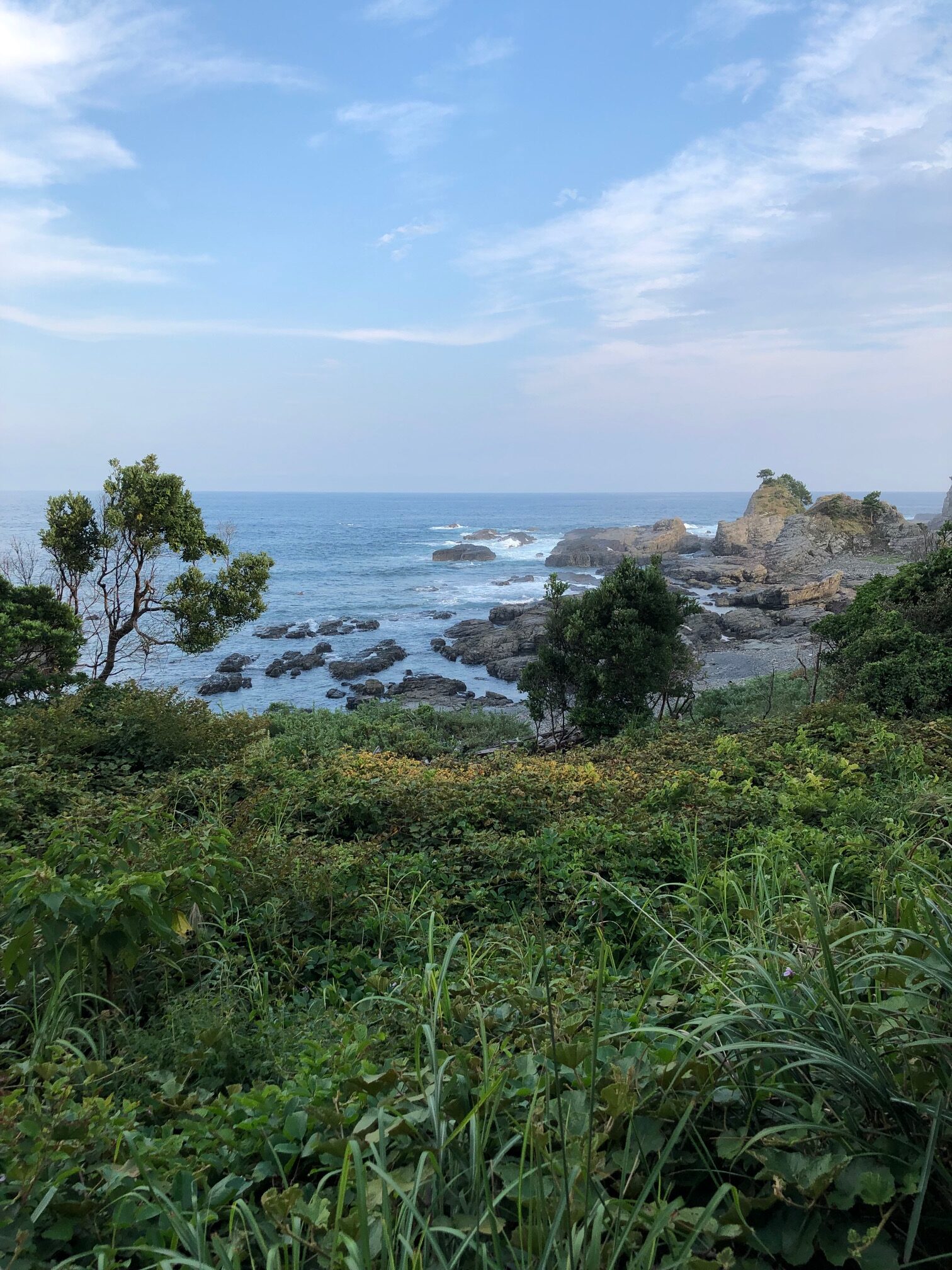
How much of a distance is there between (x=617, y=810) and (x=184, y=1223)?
3.94 meters

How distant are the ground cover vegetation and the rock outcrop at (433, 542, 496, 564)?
6648cm

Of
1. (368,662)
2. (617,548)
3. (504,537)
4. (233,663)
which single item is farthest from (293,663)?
(504,537)

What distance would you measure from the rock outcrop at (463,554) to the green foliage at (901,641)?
60.4 metres

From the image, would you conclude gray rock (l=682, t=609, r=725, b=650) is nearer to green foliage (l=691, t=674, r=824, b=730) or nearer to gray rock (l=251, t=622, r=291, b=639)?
green foliage (l=691, t=674, r=824, b=730)

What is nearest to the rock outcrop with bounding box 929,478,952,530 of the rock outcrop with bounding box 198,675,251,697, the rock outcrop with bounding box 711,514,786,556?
the rock outcrop with bounding box 711,514,786,556

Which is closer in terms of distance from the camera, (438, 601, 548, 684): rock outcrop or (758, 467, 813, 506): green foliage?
(438, 601, 548, 684): rock outcrop

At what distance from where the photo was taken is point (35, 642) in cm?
1083

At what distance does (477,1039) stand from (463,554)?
231 feet

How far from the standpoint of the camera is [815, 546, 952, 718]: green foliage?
842cm

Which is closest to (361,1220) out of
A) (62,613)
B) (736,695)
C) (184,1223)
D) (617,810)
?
(184,1223)

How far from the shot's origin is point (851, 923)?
2.14 meters

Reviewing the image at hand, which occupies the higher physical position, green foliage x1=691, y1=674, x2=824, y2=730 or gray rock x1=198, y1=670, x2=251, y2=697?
green foliage x1=691, y1=674, x2=824, y2=730

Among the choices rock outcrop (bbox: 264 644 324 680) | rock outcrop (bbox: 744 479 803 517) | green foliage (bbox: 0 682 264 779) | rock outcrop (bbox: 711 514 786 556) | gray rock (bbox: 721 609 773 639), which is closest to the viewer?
green foliage (bbox: 0 682 264 779)

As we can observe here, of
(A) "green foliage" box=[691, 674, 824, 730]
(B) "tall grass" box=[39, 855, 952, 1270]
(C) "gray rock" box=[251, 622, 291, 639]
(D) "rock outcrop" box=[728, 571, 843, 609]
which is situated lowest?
(C) "gray rock" box=[251, 622, 291, 639]
